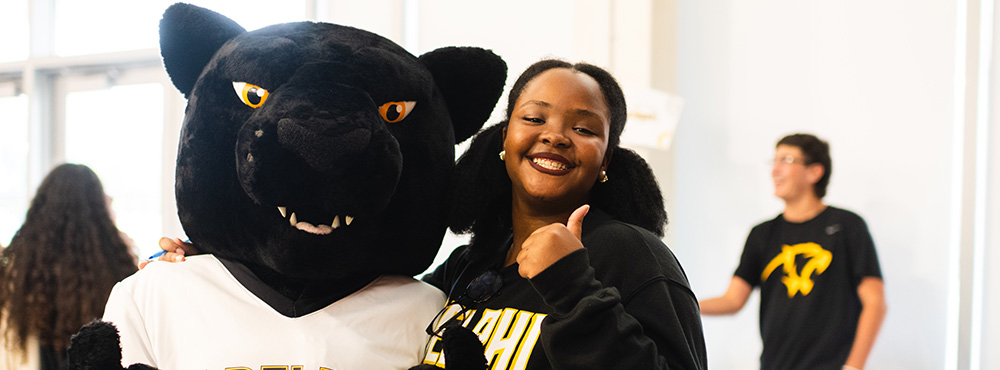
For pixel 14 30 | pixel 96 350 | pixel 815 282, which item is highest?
pixel 14 30

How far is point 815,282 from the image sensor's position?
9.23ft

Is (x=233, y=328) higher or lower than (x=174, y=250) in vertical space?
lower

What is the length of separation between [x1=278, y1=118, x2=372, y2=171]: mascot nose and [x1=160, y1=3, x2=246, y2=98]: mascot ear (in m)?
0.34

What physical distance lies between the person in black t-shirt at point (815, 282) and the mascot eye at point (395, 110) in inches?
73.8

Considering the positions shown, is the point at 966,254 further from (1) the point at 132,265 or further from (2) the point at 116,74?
(2) the point at 116,74

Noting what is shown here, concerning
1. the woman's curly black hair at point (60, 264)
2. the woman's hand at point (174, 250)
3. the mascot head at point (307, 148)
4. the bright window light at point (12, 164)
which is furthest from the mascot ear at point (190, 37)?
the bright window light at point (12, 164)

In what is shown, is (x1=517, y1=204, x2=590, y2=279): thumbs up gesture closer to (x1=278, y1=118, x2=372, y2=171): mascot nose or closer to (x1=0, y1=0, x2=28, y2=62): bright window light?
(x1=278, y1=118, x2=372, y2=171): mascot nose

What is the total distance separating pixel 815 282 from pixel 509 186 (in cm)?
161

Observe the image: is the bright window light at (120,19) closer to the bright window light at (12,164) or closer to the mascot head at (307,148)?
the bright window light at (12,164)

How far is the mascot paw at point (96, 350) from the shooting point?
121cm

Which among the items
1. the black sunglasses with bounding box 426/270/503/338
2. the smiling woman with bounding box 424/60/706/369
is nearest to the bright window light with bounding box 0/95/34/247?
the smiling woman with bounding box 424/60/706/369

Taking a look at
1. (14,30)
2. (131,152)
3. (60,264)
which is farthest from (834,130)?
(14,30)

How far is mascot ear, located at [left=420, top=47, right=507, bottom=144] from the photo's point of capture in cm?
161

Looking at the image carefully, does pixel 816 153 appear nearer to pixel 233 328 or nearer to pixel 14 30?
pixel 233 328
